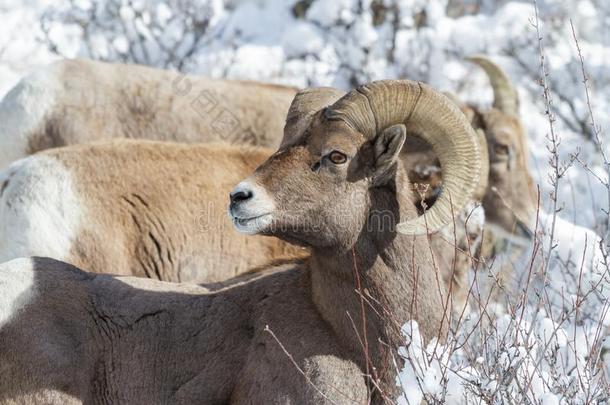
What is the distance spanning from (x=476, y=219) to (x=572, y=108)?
24.7 ft

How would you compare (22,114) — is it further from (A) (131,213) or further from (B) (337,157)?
(B) (337,157)

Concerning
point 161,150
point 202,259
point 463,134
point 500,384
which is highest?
point 463,134

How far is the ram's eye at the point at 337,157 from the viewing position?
604cm

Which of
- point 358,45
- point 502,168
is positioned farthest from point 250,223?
point 358,45

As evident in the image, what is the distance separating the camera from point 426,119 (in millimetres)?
6172

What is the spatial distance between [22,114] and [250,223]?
198 inches

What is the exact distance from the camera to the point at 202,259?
8.20 metres

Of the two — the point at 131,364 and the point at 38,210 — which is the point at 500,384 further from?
the point at 38,210

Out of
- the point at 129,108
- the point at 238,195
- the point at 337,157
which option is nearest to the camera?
the point at 238,195

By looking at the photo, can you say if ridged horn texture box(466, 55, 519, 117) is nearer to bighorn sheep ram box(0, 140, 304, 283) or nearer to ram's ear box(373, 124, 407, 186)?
bighorn sheep ram box(0, 140, 304, 283)

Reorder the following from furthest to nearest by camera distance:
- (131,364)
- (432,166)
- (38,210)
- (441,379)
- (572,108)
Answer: (572,108)
(432,166)
(38,210)
(131,364)
(441,379)

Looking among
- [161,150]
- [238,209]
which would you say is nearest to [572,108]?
[161,150]

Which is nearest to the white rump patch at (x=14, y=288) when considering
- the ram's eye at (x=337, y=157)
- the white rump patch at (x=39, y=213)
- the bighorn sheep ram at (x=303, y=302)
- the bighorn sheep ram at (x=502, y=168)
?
the bighorn sheep ram at (x=303, y=302)

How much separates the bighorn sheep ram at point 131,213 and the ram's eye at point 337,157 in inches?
80.6
